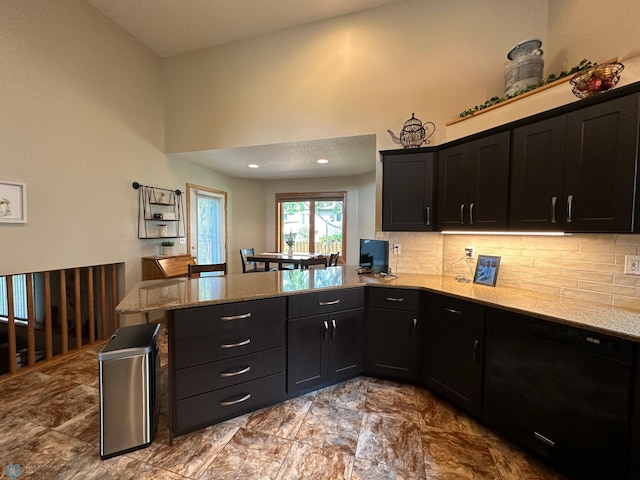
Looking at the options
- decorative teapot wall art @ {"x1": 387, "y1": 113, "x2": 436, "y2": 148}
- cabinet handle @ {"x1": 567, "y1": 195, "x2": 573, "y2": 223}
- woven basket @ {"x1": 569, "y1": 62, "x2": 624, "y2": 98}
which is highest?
decorative teapot wall art @ {"x1": 387, "y1": 113, "x2": 436, "y2": 148}

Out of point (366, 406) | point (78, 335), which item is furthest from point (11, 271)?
point (366, 406)

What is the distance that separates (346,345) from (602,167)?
2.07m

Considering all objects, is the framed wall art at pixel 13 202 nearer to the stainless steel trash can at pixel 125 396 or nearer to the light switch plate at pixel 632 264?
the stainless steel trash can at pixel 125 396

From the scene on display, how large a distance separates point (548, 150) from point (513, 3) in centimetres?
180

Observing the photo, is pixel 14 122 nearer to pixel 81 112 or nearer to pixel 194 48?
pixel 81 112

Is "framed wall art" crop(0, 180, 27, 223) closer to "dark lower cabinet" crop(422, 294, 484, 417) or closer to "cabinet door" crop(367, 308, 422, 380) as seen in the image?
"cabinet door" crop(367, 308, 422, 380)

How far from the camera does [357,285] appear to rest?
238cm

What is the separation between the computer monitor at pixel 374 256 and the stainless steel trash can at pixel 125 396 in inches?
78.2

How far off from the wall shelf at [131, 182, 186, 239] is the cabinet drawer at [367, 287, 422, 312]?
3157 millimetres

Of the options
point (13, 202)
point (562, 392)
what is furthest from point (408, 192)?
point (13, 202)

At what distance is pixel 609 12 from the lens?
1.91 metres

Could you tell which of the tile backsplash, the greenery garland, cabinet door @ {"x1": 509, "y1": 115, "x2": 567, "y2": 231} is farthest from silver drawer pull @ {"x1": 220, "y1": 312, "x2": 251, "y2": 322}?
the greenery garland

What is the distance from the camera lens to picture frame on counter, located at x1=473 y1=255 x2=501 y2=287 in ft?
7.53

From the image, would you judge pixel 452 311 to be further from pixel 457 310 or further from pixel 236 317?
pixel 236 317
